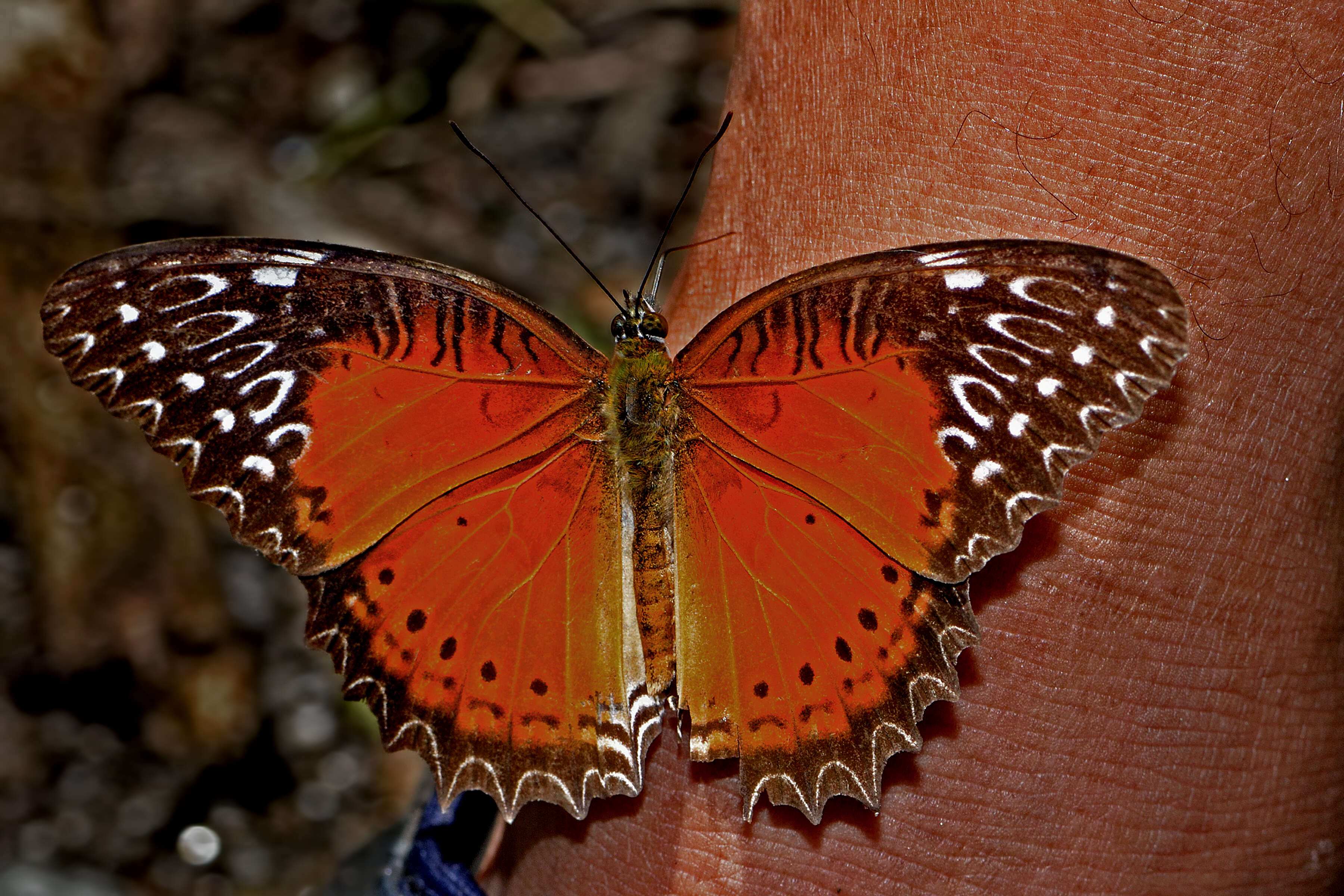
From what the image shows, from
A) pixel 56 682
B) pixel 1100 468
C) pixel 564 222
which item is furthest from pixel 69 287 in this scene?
pixel 564 222

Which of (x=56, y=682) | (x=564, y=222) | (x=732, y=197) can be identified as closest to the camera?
(x=732, y=197)

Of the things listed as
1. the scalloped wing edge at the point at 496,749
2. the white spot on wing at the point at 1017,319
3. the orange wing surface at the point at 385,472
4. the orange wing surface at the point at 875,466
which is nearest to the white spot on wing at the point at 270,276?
the orange wing surface at the point at 385,472

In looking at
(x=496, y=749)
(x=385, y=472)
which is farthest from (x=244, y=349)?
(x=496, y=749)

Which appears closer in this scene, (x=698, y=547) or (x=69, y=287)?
(x=69, y=287)

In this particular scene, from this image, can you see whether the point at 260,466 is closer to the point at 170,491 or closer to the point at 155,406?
the point at 155,406

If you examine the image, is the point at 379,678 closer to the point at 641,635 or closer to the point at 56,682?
the point at 641,635

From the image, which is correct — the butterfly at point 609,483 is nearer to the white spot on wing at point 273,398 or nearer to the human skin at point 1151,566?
the white spot on wing at point 273,398
